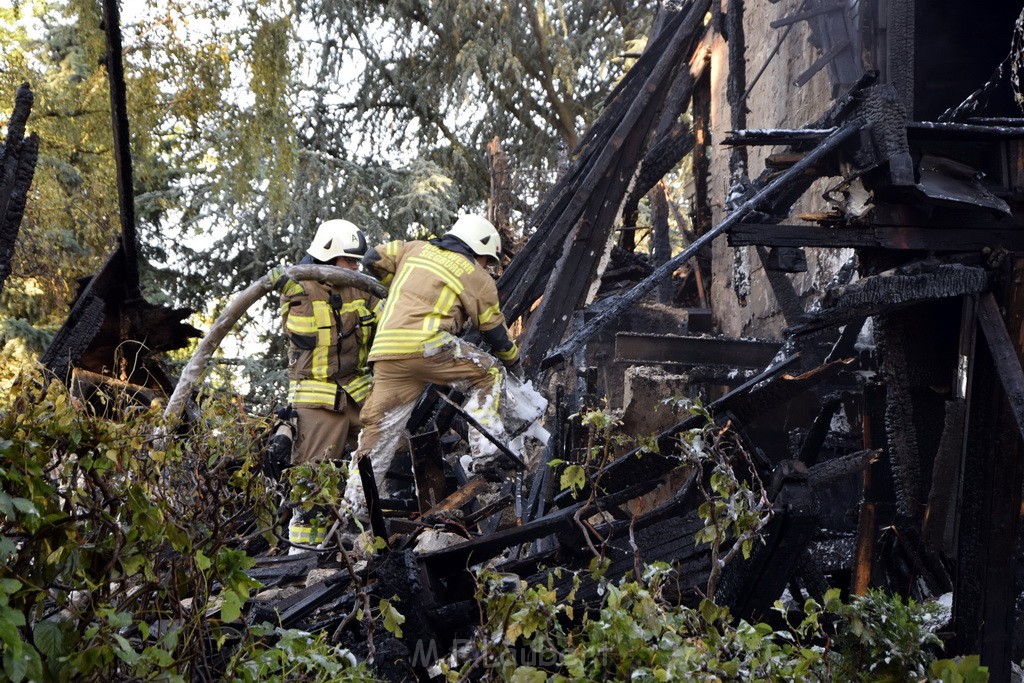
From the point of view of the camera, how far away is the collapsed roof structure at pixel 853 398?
454 cm

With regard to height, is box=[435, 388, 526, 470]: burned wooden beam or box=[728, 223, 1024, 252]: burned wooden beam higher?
box=[728, 223, 1024, 252]: burned wooden beam

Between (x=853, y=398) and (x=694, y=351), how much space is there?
163cm

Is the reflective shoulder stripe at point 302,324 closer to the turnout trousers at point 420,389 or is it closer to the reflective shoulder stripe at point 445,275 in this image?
the turnout trousers at point 420,389

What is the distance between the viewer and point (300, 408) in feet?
21.2

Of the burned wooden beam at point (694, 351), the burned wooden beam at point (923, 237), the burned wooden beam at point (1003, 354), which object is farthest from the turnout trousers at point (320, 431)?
the burned wooden beam at point (1003, 354)

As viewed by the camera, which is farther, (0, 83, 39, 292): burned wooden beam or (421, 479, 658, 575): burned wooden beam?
(0, 83, 39, 292): burned wooden beam

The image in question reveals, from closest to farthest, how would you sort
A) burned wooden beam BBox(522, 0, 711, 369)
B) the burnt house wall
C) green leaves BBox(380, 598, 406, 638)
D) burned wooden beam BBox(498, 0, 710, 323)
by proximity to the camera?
green leaves BBox(380, 598, 406, 638) < burned wooden beam BBox(522, 0, 711, 369) < burned wooden beam BBox(498, 0, 710, 323) < the burnt house wall

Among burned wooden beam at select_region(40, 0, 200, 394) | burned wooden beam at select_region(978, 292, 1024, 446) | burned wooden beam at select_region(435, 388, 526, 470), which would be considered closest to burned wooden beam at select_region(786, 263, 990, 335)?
burned wooden beam at select_region(978, 292, 1024, 446)

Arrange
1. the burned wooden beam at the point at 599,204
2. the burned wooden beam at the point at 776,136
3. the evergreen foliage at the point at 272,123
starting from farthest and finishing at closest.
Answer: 1. the evergreen foliage at the point at 272,123
2. the burned wooden beam at the point at 599,204
3. the burned wooden beam at the point at 776,136

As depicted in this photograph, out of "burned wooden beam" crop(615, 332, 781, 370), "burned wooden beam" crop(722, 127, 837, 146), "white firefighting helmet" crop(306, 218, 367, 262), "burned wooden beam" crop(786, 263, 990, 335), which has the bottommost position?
"burned wooden beam" crop(615, 332, 781, 370)

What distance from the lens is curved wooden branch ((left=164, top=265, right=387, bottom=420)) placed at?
615 centimetres

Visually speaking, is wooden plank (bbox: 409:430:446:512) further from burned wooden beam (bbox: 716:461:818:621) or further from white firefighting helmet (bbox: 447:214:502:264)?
burned wooden beam (bbox: 716:461:818:621)

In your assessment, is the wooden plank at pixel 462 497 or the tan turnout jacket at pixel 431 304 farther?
the tan turnout jacket at pixel 431 304

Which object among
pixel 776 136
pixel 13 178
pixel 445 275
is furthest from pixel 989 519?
pixel 13 178
